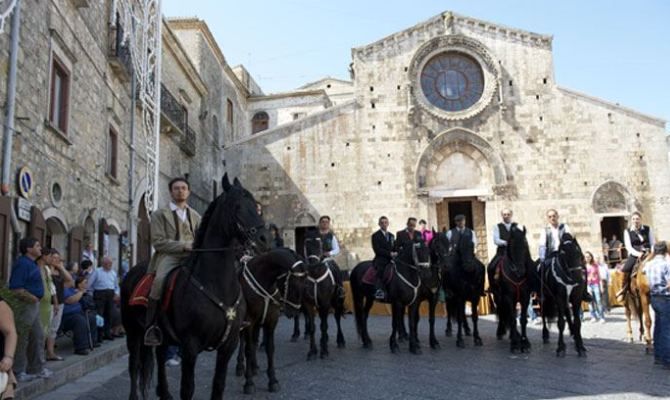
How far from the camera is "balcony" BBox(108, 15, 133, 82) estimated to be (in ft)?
47.4

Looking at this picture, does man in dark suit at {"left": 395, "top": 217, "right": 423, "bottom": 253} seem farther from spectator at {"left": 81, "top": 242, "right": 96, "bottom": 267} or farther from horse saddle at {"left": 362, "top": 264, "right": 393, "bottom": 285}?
spectator at {"left": 81, "top": 242, "right": 96, "bottom": 267}

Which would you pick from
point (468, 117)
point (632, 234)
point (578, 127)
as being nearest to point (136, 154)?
point (632, 234)

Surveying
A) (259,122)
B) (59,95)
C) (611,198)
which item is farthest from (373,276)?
(259,122)

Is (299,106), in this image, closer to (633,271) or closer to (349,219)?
(349,219)

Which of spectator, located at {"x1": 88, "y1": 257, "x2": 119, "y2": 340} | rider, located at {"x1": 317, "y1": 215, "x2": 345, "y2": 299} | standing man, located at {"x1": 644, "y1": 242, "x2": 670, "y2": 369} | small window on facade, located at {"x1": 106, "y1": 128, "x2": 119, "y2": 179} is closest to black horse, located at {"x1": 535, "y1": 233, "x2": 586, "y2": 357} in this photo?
standing man, located at {"x1": 644, "y1": 242, "x2": 670, "y2": 369}

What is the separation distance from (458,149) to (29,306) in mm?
21270

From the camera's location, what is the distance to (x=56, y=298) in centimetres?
845

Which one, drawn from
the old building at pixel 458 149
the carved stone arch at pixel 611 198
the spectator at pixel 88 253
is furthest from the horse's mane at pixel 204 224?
the carved stone arch at pixel 611 198

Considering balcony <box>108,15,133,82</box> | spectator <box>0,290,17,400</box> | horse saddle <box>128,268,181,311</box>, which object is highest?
balcony <box>108,15,133,82</box>

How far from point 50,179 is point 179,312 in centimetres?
712

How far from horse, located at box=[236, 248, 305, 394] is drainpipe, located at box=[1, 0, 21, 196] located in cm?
415

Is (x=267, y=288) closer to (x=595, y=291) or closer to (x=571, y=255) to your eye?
(x=571, y=255)

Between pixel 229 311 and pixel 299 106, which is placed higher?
pixel 299 106

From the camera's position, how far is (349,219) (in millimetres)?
24781
